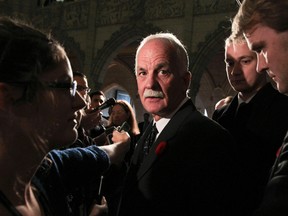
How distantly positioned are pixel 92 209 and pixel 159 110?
2.74 feet

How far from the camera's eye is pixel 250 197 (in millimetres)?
1922

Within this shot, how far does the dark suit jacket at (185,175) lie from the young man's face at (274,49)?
562mm

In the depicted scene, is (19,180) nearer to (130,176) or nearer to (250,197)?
(130,176)

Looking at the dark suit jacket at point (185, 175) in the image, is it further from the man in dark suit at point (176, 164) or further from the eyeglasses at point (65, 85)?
the eyeglasses at point (65, 85)

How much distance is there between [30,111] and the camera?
1226mm

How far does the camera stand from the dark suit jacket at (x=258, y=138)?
76.5 inches

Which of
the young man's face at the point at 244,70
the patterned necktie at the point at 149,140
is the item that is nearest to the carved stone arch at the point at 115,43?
the young man's face at the point at 244,70

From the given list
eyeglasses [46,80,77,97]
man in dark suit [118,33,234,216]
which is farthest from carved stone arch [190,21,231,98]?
eyeglasses [46,80,77,97]

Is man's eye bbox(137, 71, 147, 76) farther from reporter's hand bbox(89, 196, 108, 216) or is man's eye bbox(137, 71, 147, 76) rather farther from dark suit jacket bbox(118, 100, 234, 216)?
reporter's hand bbox(89, 196, 108, 216)

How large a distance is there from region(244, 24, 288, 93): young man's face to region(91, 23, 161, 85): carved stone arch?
11763 mm

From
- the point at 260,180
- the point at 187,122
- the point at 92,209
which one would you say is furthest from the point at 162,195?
the point at 92,209

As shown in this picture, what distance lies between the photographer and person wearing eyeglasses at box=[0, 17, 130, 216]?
1169 mm

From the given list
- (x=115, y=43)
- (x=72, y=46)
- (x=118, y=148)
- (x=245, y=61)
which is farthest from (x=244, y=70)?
(x=72, y=46)

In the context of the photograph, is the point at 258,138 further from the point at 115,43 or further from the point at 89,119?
the point at 115,43
